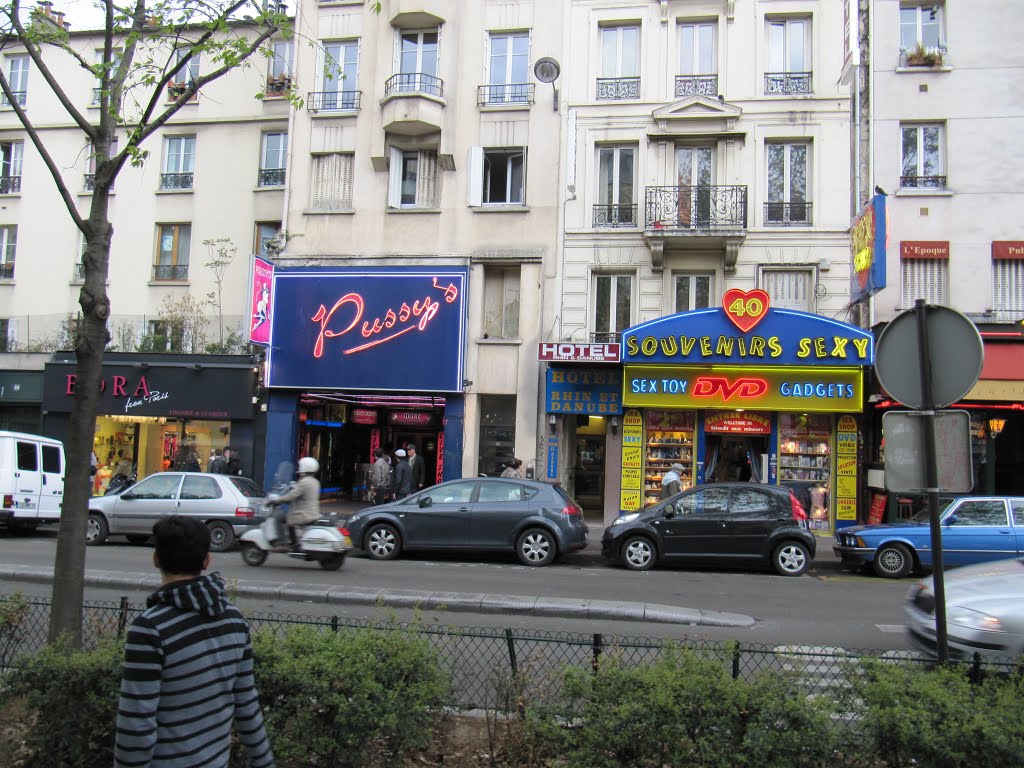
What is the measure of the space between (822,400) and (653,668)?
1538 cm

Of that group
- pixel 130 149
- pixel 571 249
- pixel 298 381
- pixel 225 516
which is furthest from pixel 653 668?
pixel 298 381

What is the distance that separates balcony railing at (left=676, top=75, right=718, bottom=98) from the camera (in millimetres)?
20234

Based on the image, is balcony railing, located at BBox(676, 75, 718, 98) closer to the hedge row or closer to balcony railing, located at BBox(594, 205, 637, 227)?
balcony railing, located at BBox(594, 205, 637, 227)

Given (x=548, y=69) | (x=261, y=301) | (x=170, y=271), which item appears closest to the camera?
(x=548, y=69)

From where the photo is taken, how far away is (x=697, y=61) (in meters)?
20.4

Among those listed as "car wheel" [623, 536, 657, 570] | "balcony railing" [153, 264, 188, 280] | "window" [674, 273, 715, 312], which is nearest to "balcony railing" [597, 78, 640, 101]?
"window" [674, 273, 715, 312]

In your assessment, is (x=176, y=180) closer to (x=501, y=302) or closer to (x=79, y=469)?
(x=501, y=302)

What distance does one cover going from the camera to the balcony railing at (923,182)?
1883 centimetres

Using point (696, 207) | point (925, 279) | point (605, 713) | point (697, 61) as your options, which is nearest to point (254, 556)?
point (605, 713)

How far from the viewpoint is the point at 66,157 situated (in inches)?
989

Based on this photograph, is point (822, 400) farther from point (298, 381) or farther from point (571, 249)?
point (298, 381)

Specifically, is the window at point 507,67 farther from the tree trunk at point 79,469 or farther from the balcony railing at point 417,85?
the tree trunk at point 79,469

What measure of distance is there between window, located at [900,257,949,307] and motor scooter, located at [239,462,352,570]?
553 inches

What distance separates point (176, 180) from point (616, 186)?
13719 mm
